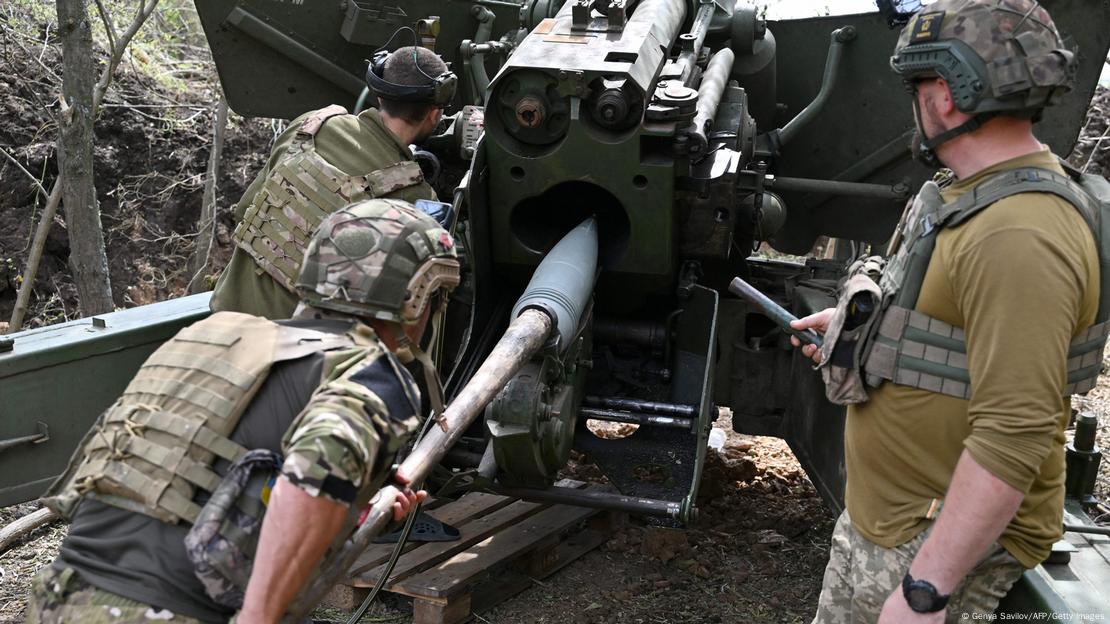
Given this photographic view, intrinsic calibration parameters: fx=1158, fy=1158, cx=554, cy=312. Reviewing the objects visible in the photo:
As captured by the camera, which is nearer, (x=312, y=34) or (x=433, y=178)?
(x=433, y=178)

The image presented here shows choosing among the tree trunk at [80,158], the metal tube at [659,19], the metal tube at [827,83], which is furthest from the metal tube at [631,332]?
the tree trunk at [80,158]

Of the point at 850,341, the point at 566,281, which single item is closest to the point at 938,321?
the point at 850,341

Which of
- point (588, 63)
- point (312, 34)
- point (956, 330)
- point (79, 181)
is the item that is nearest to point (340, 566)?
point (956, 330)

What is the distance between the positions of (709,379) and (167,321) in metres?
2.19

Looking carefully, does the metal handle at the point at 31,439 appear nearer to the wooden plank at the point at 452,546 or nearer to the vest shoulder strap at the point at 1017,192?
the wooden plank at the point at 452,546

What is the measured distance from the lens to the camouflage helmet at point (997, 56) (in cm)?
242

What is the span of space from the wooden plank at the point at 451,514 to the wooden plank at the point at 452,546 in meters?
0.02

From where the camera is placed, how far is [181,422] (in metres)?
2.29

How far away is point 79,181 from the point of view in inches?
253

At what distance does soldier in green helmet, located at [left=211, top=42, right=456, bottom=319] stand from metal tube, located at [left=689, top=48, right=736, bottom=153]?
0.92 m

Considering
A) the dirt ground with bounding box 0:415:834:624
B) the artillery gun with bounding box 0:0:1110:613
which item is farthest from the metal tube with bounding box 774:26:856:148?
the dirt ground with bounding box 0:415:834:624

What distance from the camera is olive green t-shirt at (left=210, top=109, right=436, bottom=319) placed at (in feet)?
13.8

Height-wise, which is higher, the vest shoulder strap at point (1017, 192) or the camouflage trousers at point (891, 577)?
the vest shoulder strap at point (1017, 192)

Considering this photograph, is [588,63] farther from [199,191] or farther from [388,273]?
[199,191]
